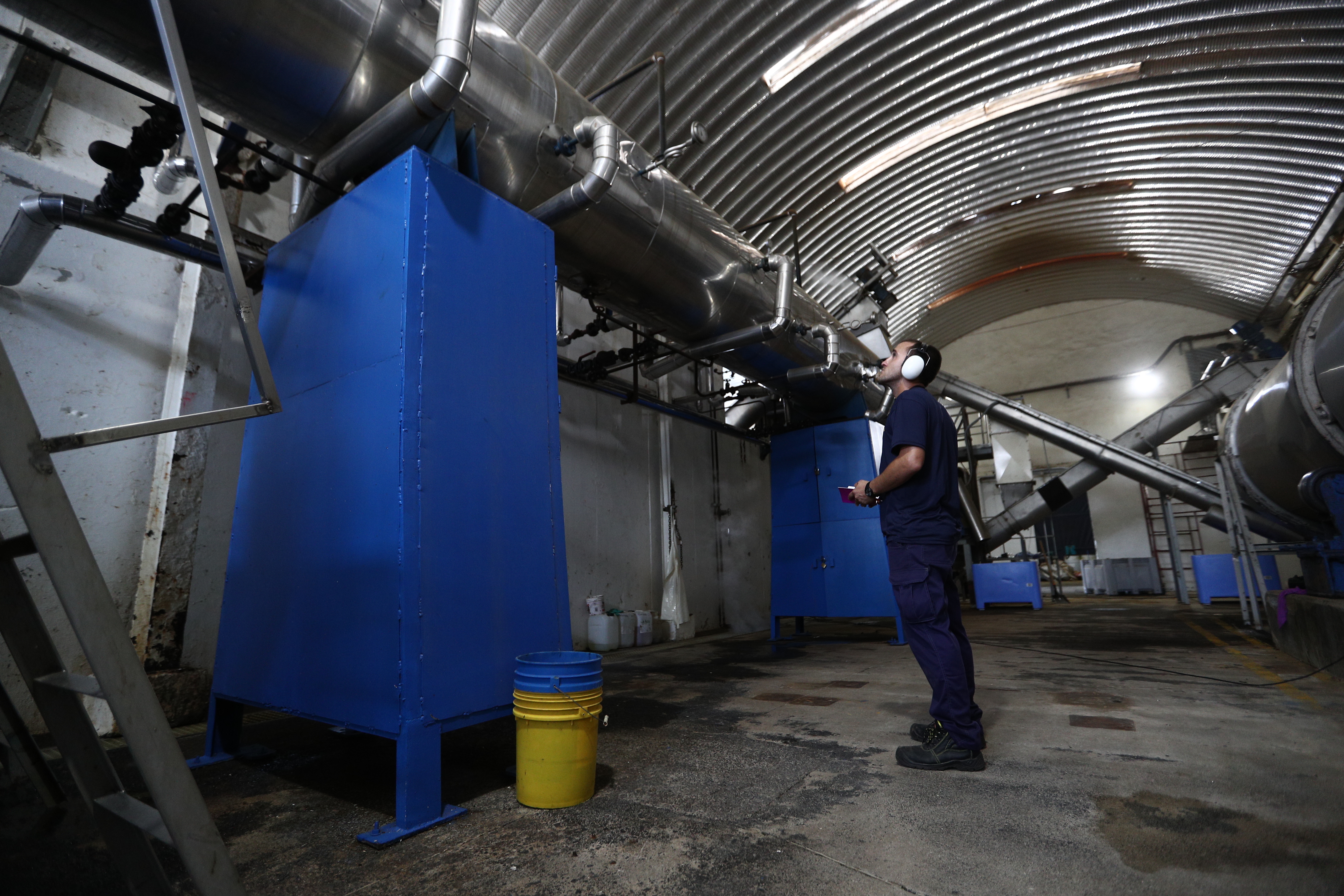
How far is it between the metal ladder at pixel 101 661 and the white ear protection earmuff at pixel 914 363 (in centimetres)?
252

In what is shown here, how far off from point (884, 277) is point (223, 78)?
9.36 m

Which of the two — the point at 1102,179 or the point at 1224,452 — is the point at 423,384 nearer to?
the point at 1224,452

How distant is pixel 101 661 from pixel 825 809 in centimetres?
196

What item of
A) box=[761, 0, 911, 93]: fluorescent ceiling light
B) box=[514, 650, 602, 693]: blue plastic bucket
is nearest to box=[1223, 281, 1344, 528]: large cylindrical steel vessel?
box=[761, 0, 911, 93]: fluorescent ceiling light

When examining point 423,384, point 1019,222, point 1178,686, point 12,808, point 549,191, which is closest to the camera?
point 12,808

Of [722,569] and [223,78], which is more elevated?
[223,78]

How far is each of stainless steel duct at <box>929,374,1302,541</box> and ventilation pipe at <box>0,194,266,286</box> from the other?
1093 centimetres

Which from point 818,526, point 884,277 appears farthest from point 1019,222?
point 818,526

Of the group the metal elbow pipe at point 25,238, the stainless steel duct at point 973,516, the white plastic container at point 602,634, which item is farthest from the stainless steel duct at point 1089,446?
the metal elbow pipe at point 25,238

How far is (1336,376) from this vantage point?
12.6ft

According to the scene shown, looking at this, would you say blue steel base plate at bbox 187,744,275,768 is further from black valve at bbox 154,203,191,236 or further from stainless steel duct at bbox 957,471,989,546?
stainless steel duct at bbox 957,471,989,546

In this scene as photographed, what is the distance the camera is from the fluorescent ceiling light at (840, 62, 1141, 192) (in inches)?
257

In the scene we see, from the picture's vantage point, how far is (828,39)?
546 cm

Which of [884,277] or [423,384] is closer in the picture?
[423,384]
